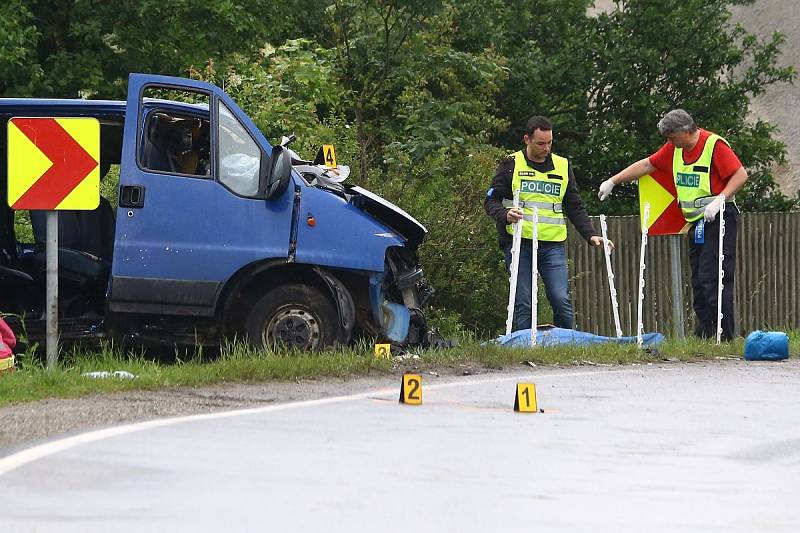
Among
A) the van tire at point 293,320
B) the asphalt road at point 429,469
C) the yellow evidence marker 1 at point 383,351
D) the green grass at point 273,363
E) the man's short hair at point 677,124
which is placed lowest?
the asphalt road at point 429,469

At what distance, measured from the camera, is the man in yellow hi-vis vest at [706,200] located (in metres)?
12.7

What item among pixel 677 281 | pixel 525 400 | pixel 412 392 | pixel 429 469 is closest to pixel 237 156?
pixel 412 392

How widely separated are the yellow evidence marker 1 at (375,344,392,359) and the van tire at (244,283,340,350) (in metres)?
0.32

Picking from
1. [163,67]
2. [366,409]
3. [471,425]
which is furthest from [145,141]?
[163,67]

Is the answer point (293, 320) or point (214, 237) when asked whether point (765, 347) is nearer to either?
point (293, 320)

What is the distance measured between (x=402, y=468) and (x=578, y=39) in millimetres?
32505

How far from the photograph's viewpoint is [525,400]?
26.9 ft

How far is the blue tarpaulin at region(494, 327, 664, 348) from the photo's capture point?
12227 millimetres

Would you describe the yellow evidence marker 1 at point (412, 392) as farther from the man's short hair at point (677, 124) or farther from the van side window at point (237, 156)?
the man's short hair at point (677, 124)

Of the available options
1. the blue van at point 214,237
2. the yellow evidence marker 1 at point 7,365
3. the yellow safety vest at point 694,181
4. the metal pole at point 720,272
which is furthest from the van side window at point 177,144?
the metal pole at point 720,272

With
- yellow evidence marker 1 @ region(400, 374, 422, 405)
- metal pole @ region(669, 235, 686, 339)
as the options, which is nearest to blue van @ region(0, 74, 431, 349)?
yellow evidence marker 1 @ region(400, 374, 422, 405)

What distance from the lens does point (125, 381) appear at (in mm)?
9141

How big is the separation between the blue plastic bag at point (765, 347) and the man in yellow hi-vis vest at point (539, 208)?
5.33ft

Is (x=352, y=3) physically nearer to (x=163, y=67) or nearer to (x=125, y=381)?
(x=163, y=67)
